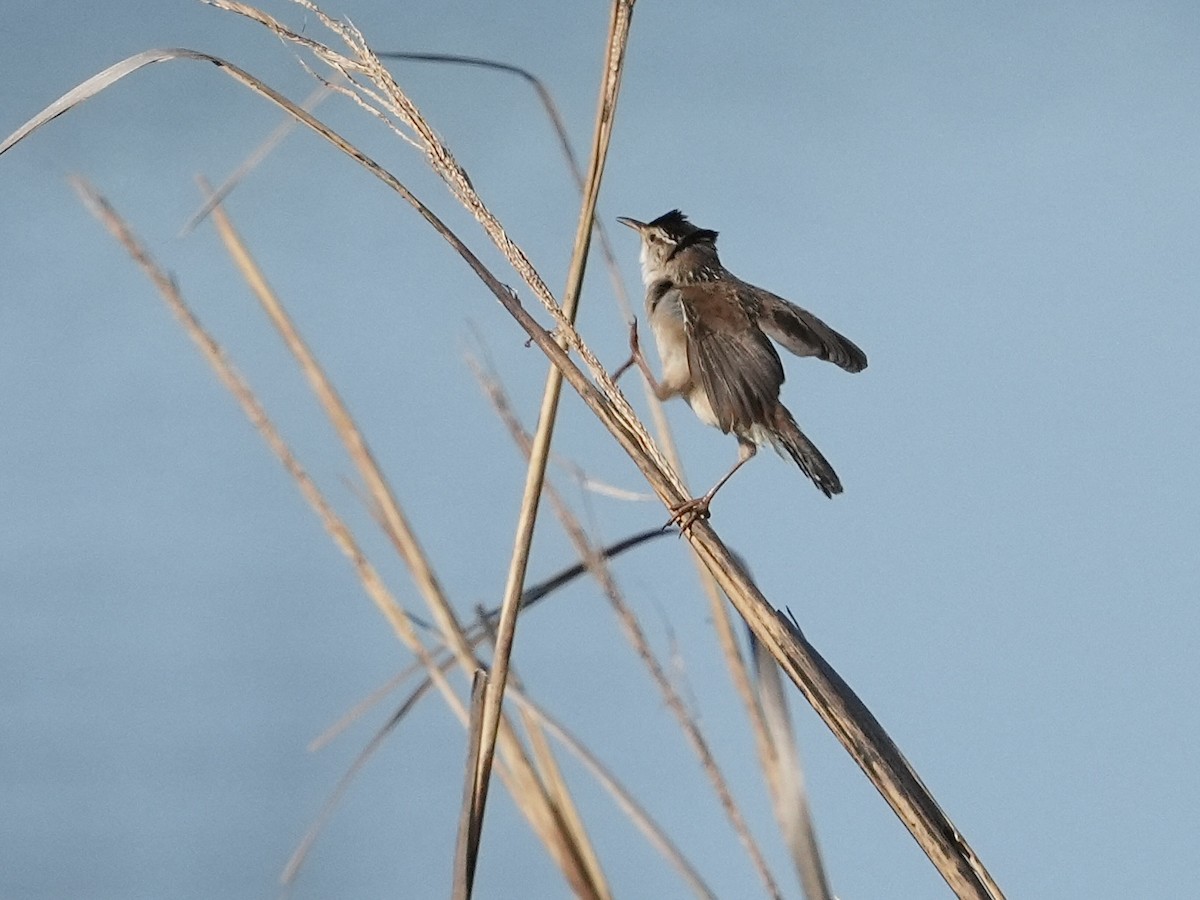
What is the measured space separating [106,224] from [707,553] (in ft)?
2.03

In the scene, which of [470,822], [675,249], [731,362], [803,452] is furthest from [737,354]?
[470,822]

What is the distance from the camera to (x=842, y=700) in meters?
0.69

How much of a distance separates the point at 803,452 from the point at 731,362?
12 centimetres

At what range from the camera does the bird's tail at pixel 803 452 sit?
1.08m

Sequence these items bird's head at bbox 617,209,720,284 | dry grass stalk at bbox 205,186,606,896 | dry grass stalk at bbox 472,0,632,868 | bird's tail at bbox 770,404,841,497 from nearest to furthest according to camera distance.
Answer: dry grass stalk at bbox 472,0,632,868, dry grass stalk at bbox 205,186,606,896, bird's tail at bbox 770,404,841,497, bird's head at bbox 617,209,720,284

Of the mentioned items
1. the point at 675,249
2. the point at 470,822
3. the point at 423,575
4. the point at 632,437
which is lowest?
the point at 470,822

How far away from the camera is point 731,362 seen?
1.18 m

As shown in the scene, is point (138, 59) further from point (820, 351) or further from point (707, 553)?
point (820, 351)

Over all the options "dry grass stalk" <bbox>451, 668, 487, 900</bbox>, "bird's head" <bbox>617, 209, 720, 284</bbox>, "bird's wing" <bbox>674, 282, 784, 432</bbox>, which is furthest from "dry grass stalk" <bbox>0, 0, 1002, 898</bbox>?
"bird's head" <bbox>617, 209, 720, 284</bbox>

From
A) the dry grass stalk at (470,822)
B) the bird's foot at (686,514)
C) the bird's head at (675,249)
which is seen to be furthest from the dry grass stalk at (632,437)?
the bird's head at (675,249)

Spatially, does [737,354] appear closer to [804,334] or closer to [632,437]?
[804,334]

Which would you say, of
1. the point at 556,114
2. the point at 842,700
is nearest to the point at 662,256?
the point at 556,114

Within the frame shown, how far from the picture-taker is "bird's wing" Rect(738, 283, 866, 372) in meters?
1.16

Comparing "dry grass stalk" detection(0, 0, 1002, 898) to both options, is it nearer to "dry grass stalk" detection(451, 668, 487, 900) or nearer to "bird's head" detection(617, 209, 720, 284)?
"dry grass stalk" detection(451, 668, 487, 900)
